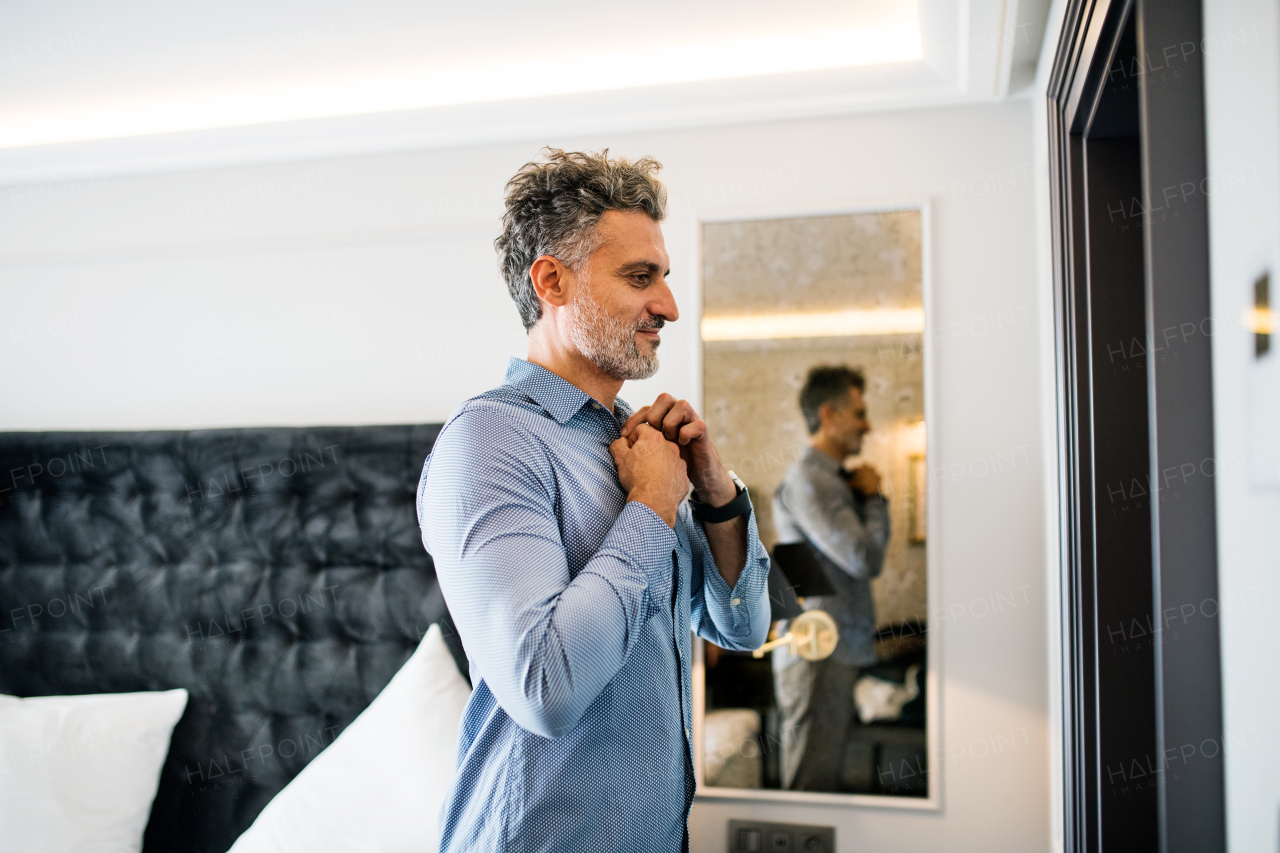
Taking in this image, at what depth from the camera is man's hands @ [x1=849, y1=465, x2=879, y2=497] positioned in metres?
1.96

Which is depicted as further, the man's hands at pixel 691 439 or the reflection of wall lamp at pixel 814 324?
the reflection of wall lamp at pixel 814 324

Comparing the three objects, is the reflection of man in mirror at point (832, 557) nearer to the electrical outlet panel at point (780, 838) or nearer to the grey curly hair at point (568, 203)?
the electrical outlet panel at point (780, 838)

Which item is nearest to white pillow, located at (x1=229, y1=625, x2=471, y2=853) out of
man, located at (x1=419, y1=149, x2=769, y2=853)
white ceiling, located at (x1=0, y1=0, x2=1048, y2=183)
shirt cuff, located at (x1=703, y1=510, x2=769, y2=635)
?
man, located at (x1=419, y1=149, x2=769, y2=853)

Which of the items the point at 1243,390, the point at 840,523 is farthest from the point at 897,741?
the point at 1243,390

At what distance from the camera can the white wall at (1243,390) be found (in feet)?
2.67

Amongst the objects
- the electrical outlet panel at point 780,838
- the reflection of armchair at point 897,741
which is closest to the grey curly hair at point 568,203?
the reflection of armchair at point 897,741

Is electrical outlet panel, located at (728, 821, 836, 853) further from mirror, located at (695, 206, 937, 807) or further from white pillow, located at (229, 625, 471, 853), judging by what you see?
white pillow, located at (229, 625, 471, 853)

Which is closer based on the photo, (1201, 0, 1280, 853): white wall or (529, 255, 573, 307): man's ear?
(1201, 0, 1280, 853): white wall

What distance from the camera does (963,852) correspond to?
74.4 inches

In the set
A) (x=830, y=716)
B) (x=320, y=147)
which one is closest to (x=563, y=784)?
(x=830, y=716)

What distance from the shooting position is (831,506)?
198cm

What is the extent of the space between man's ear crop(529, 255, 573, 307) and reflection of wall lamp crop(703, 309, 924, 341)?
3.11ft

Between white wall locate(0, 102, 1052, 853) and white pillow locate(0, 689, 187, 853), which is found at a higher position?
white wall locate(0, 102, 1052, 853)

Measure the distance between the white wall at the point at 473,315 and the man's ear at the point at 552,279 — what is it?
2.93ft
